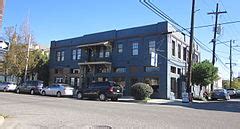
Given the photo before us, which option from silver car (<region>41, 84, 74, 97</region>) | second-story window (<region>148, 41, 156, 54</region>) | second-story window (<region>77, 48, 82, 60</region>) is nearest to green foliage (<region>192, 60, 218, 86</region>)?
second-story window (<region>148, 41, 156, 54</region>)

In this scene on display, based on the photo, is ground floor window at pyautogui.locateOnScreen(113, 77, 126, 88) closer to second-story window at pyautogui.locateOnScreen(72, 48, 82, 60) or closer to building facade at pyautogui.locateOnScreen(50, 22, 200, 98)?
building facade at pyautogui.locateOnScreen(50, 22, 200, 98)

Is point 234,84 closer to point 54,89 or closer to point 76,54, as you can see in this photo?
point 76,54

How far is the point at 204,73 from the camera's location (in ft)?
118

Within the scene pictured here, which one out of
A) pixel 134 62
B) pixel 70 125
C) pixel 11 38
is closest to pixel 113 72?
pixel 134 62

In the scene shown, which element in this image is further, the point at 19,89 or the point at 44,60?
the point at 44,60

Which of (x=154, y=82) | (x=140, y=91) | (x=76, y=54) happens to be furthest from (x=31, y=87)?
(x=140, y=91)

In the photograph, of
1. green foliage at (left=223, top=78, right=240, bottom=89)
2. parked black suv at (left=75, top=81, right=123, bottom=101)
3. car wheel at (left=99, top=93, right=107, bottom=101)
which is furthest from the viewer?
green foliage at (left=223, top=78, right=240, bottom=89)

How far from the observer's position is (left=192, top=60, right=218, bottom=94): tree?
1419 inches

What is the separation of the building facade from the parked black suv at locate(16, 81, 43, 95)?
599 cm

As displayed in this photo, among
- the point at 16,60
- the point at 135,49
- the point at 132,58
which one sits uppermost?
the point at 135,49

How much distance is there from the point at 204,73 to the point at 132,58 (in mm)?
8129

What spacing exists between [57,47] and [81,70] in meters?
7.65

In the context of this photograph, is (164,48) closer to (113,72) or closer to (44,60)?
(113,72)

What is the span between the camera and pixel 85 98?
30375 millimetres
